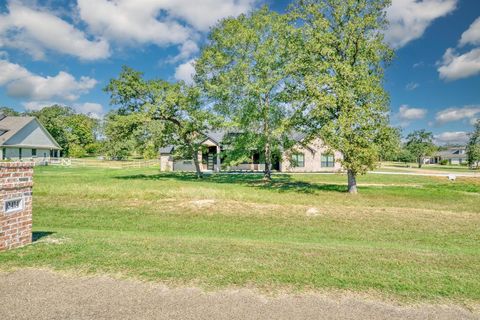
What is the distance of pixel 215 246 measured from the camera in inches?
321

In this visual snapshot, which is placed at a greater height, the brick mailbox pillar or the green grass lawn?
the brick mailbox pillar

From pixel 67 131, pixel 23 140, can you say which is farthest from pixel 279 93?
pixel 67 131

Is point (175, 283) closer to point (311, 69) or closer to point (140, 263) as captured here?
point (140, 263)

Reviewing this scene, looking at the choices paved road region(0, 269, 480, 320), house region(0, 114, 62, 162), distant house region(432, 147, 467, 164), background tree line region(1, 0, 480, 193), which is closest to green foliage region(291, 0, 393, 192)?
background tree line region(1, 0, 480, 193)

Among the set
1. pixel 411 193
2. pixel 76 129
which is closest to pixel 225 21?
pixel 411 193

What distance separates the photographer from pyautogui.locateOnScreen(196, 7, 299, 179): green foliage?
27547mm

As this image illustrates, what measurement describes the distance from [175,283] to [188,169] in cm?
4259

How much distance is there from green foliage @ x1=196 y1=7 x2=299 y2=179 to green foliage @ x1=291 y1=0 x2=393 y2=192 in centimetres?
399

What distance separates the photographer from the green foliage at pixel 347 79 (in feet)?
66.7

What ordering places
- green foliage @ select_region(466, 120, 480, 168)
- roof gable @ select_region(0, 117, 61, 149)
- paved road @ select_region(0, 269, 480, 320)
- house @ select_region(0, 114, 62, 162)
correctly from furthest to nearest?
green foliage @ select_region(466, 120, 480, 168) < roof gable @ select_region(0, 117, 61, 149) < house @ select_region(0, 114, 62, 162) < paved road @ select_region(0, 269, 480, 320)

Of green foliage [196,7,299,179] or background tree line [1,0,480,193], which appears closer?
background tree line [1,0,480,193]

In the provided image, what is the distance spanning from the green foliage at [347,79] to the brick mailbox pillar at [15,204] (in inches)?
666

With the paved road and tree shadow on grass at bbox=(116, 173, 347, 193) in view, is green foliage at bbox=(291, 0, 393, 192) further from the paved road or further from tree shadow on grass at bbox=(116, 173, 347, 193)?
the paved road

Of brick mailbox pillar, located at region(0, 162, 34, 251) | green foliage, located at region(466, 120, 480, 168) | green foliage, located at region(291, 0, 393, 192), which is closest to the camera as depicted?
brick mailbox pillar, located at region(0, 162, 34, 251)
